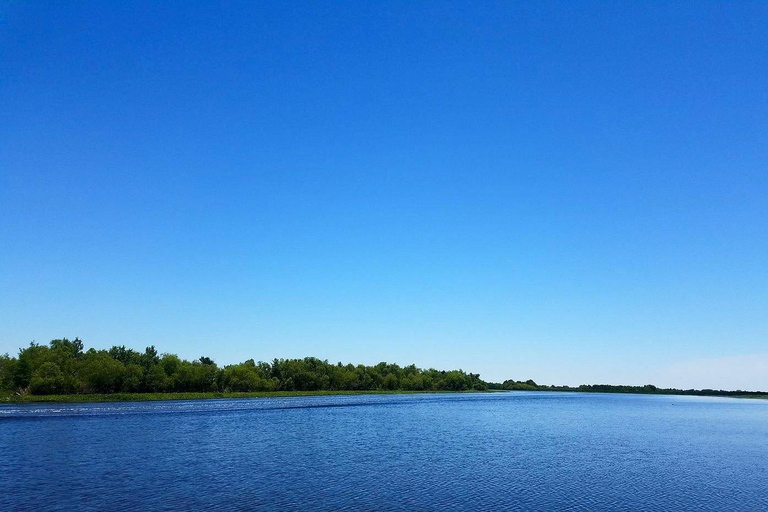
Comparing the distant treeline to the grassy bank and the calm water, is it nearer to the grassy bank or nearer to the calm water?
the grassy bank

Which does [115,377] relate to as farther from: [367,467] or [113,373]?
[367,467]

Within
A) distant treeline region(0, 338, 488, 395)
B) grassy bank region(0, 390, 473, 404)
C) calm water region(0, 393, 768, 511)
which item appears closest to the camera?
calm water region(0, 393, 768, 511)

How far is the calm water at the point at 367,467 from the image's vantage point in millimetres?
31406

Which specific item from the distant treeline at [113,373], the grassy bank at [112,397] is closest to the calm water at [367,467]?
the grassy bank at [112,397]

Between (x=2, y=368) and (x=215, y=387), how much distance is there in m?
54.6

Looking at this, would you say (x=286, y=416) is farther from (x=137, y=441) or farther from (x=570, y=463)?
(x=570, y=463)

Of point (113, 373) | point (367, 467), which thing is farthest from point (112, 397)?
point (367, 467)

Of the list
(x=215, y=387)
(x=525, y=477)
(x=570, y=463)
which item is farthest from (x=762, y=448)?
(x=215, y=387)

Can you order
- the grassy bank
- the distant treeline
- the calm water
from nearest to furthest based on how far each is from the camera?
the calm water
the grassy bank
the distant treeline

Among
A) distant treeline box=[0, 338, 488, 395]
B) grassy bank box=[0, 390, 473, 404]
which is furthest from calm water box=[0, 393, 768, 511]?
distant treeline box=[0, 338, 488, 395]

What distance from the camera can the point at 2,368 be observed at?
129 m

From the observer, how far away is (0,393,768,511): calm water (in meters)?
31.4

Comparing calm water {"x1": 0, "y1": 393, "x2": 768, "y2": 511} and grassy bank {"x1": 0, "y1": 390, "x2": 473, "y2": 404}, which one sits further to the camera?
grassy bank {"x1": 0, "y1": 390, "x2": 473, "y2": 404}

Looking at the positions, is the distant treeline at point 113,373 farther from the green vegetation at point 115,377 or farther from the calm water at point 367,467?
the calm water at point 367,467
